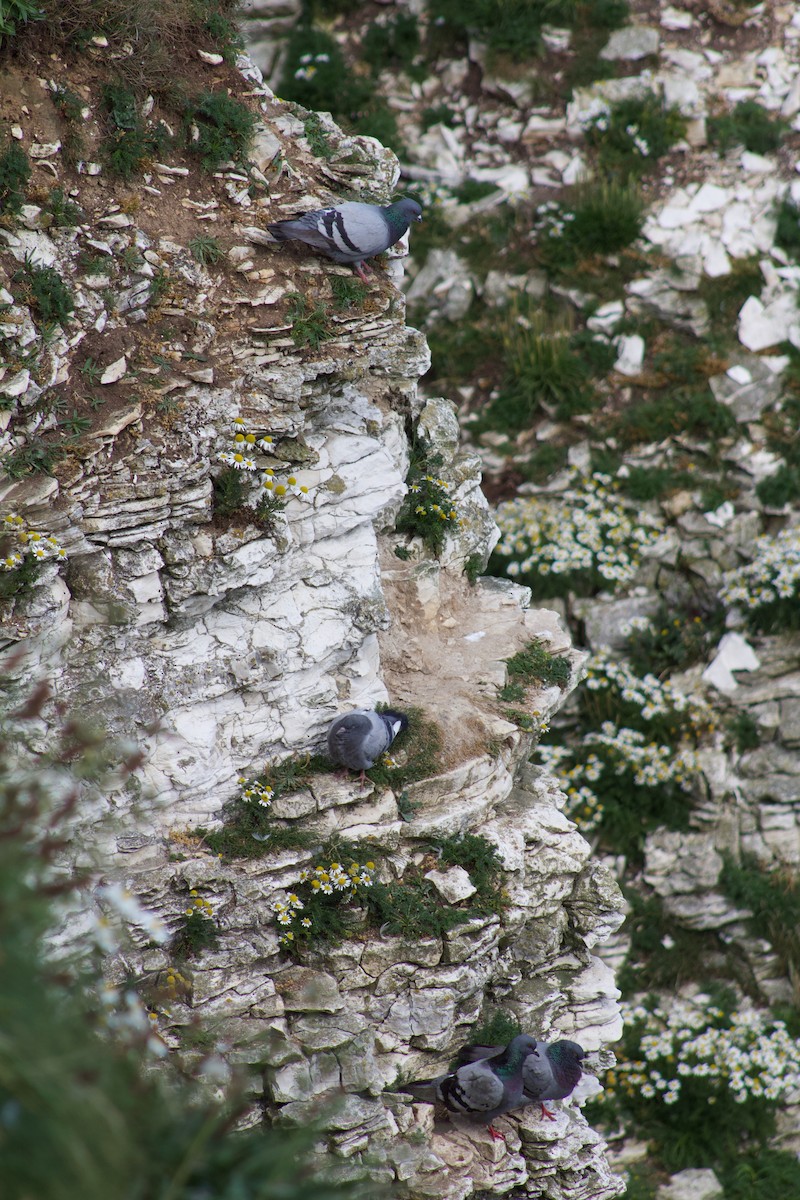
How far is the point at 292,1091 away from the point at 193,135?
22.7 feet

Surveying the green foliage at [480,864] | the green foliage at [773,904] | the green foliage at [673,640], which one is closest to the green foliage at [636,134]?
the green foliage at [673,640]

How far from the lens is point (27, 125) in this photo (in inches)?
287

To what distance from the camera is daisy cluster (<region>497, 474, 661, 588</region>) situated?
12406 mm

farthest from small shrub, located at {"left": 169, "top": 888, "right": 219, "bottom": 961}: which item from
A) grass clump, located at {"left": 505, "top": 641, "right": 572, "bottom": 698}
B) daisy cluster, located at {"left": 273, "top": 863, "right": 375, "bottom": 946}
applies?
grass clump, located at {"left": 505, "top": 641, "right": 572, "bottom": 698}

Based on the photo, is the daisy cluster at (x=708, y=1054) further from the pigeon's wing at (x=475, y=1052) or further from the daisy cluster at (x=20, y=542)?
the daisy cluster at (x=20, y=542)

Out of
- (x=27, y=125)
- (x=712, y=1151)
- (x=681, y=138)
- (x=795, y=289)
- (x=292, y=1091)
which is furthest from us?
(x=681, y=138)

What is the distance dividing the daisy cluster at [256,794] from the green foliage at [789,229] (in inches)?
423

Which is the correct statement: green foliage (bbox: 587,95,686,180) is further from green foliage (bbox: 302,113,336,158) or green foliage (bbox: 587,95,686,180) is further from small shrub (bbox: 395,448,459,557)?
small shrub (bbox: 395,448,459,557)

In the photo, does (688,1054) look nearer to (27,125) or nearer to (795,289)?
(795,289)

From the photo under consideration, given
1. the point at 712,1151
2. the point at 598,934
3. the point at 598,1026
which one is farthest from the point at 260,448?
the point at 712,1151

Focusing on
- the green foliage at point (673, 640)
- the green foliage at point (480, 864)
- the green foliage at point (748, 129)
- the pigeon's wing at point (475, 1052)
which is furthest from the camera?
the green foliage at point (748, 129)

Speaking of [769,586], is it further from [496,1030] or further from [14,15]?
[14,15]

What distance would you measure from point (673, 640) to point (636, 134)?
24.4ft

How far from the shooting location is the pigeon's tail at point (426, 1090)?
7.64 metres
